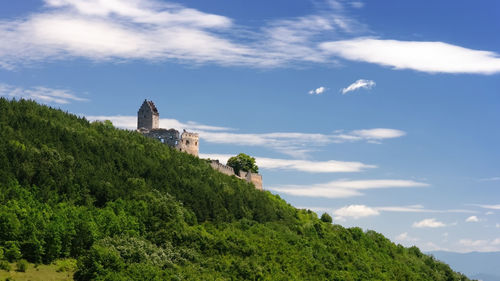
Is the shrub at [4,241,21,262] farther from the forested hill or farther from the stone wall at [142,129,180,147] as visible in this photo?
the stone wall at [142,129,180,147]

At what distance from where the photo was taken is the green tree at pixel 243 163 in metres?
154

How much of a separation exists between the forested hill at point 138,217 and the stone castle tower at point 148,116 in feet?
104

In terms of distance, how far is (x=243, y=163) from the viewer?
154125 mm

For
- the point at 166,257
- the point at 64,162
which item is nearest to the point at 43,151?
the point at 64,162

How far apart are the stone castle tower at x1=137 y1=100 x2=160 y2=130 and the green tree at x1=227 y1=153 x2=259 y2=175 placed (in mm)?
19110

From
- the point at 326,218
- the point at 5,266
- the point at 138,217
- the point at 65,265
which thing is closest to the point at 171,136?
the point at 326,218

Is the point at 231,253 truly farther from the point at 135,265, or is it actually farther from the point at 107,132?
the point at 107,132

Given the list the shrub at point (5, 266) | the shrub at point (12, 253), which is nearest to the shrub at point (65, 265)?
the shrub at point (12, 253)

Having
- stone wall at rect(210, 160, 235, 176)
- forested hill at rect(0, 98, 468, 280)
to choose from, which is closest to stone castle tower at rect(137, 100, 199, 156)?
stone wall at rect(210, 160, 235, 176)

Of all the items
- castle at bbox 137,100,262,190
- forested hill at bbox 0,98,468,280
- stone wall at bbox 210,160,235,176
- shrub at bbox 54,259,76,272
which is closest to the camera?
shrub at bbox 54,259,76,272

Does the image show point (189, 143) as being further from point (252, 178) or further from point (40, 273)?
point (40, 273)

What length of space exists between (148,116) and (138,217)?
233ft

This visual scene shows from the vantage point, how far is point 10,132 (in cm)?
8675

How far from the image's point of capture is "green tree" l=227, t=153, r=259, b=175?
15350 centimetres
